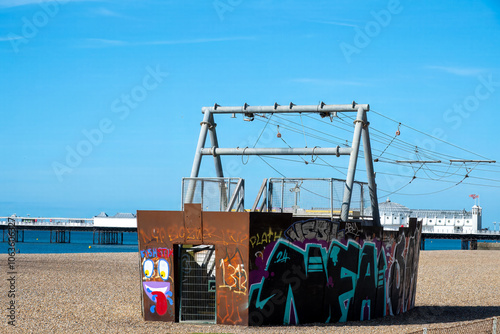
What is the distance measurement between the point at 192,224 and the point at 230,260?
1317 mm

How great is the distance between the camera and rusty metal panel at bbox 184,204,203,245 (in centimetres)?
1612

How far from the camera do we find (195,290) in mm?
16625

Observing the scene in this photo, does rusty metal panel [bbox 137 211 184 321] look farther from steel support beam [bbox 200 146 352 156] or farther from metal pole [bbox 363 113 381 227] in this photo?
metal pole [bbox 363 113 381 227]

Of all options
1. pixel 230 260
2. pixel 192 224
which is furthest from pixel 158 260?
pixel 230 260

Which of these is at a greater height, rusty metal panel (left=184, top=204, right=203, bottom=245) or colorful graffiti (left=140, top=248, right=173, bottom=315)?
rusty metal panel (left=184, top=204, right=203, bottom=245)

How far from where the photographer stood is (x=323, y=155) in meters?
18.6

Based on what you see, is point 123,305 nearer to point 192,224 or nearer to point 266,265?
point 192,224

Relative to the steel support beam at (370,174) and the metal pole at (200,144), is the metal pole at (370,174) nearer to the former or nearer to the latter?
the steel support beam at (370,174)

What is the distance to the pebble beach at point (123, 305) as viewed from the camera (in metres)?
15.8

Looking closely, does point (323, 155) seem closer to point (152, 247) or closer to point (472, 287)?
point (152, 247)

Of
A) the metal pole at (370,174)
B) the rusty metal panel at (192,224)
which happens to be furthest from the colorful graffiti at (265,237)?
the metal pole at (370,174)

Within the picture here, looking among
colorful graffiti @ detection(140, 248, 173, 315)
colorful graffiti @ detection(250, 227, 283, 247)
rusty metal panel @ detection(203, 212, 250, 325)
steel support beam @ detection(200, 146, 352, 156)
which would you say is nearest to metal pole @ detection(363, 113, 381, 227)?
steel support beam @ detection(200, 146, 352, 156)

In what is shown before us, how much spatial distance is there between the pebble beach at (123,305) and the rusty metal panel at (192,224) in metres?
2.07

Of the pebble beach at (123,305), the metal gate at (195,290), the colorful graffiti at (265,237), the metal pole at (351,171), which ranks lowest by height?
the pebble beach at (123,305)
